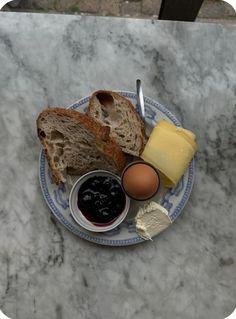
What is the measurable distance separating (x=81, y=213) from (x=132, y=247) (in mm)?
178

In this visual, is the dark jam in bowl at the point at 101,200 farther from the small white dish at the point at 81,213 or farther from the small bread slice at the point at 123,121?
the small bread slice at the point at 123,121

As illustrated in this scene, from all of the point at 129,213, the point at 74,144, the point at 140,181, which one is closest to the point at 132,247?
the point at 129,213

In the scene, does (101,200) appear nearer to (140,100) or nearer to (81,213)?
(81,213)

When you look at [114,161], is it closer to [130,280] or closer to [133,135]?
[133,135]

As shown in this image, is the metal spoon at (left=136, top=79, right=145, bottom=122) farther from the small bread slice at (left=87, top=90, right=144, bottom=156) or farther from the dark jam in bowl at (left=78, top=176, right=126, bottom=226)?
the dark jam in bowl at (left=78, top=176, right=126, bottom=226)

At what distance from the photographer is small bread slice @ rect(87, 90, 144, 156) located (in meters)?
1.31

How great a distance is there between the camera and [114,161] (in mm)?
1269

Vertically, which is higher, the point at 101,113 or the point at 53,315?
the point at 101,113

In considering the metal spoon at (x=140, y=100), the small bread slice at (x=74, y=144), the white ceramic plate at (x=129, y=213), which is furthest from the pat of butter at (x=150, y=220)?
the metal spoon at (x=140, y=100)

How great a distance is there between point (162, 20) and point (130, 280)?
76cm

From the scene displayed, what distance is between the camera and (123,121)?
132 cm

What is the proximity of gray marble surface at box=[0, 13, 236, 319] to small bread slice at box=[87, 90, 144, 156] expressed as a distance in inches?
3.9

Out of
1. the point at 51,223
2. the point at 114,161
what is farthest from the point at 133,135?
the point at 51,223

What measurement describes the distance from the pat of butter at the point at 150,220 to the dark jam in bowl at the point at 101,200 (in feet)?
0.20
